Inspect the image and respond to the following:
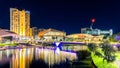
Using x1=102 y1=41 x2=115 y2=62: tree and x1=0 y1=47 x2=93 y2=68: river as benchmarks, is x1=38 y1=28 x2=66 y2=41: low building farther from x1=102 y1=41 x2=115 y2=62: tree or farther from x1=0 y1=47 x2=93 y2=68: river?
x1=102 y1=41 x2=115 y2=62: tree

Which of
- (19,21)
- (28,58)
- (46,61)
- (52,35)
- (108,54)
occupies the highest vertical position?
(19,21)

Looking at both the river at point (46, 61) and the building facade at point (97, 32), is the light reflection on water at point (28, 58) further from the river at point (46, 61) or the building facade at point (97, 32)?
the building facade at point (97, 32)

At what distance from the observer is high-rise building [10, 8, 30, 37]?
236 feet

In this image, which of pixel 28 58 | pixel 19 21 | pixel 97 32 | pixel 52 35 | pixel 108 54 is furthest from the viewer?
pixel 97 32

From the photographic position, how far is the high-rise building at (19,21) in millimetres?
71812

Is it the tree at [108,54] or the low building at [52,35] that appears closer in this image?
the tree at [108,54]

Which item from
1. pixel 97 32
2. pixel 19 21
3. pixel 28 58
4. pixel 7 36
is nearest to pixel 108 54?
pixel 28 58

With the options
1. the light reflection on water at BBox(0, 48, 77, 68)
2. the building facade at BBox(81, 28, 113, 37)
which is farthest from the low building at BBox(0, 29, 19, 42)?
the light reflection on water at BBox(0, 48, 77, 68)

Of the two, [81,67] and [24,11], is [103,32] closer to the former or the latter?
[24,11]

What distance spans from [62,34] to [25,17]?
9816 millimetres

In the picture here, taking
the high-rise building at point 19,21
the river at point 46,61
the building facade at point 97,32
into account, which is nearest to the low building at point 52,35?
the high-rise building at point 19,21

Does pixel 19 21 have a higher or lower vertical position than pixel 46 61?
higher

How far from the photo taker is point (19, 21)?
71812 millimetres

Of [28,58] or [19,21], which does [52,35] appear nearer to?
[19,21]
